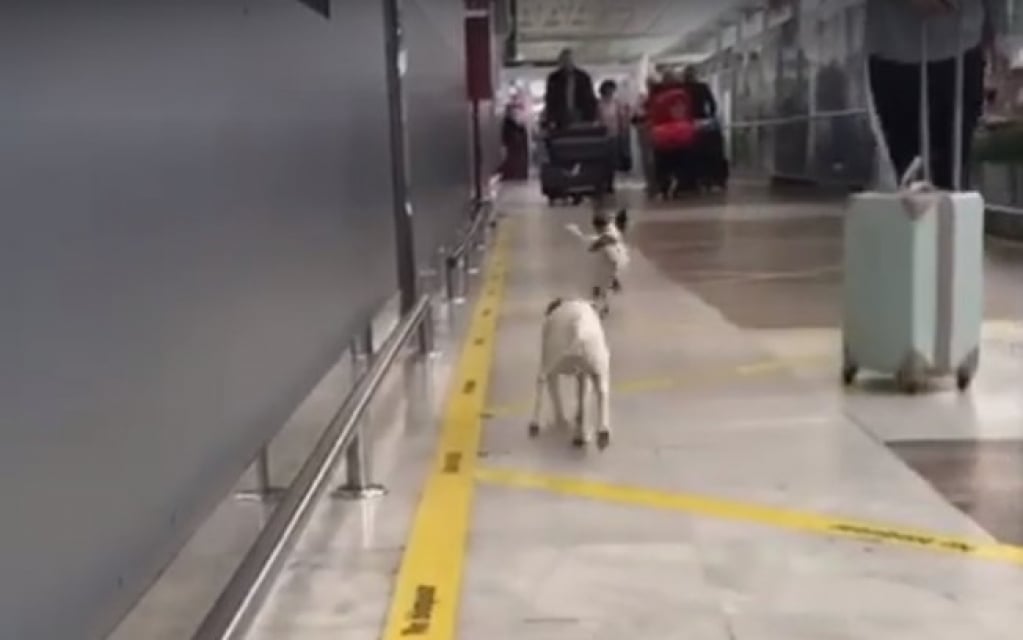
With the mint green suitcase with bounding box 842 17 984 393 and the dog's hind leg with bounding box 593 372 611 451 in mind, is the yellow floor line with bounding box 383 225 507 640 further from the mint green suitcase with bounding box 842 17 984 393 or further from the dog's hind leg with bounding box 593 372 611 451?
the mint green suitcase with bounding box 842 17 984 393

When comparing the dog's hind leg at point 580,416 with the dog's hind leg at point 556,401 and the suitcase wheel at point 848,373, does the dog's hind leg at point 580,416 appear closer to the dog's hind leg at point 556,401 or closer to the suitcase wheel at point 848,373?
the dog's hind leg at point 556,401

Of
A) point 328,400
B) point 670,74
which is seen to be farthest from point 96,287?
point 670,74

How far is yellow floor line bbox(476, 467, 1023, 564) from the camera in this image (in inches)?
146

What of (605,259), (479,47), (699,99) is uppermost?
(479,47)

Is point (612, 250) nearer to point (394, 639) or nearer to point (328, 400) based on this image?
point (328, 400)

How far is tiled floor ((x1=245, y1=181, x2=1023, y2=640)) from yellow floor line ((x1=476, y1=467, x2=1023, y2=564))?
5 centimetres

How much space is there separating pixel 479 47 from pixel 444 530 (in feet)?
46.3

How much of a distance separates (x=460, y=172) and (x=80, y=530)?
937cm

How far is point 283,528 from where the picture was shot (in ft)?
9.59

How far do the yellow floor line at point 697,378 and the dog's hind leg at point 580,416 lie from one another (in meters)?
0.52

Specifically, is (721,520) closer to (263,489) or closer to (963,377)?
(263,489)

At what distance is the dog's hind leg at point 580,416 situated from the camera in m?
4.89

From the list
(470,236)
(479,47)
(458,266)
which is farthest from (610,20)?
(458,266)

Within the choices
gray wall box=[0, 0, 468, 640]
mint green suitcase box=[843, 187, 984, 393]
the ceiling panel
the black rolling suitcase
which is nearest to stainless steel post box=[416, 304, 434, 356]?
mint green suitcase box=[843, 187, 984, 393]
